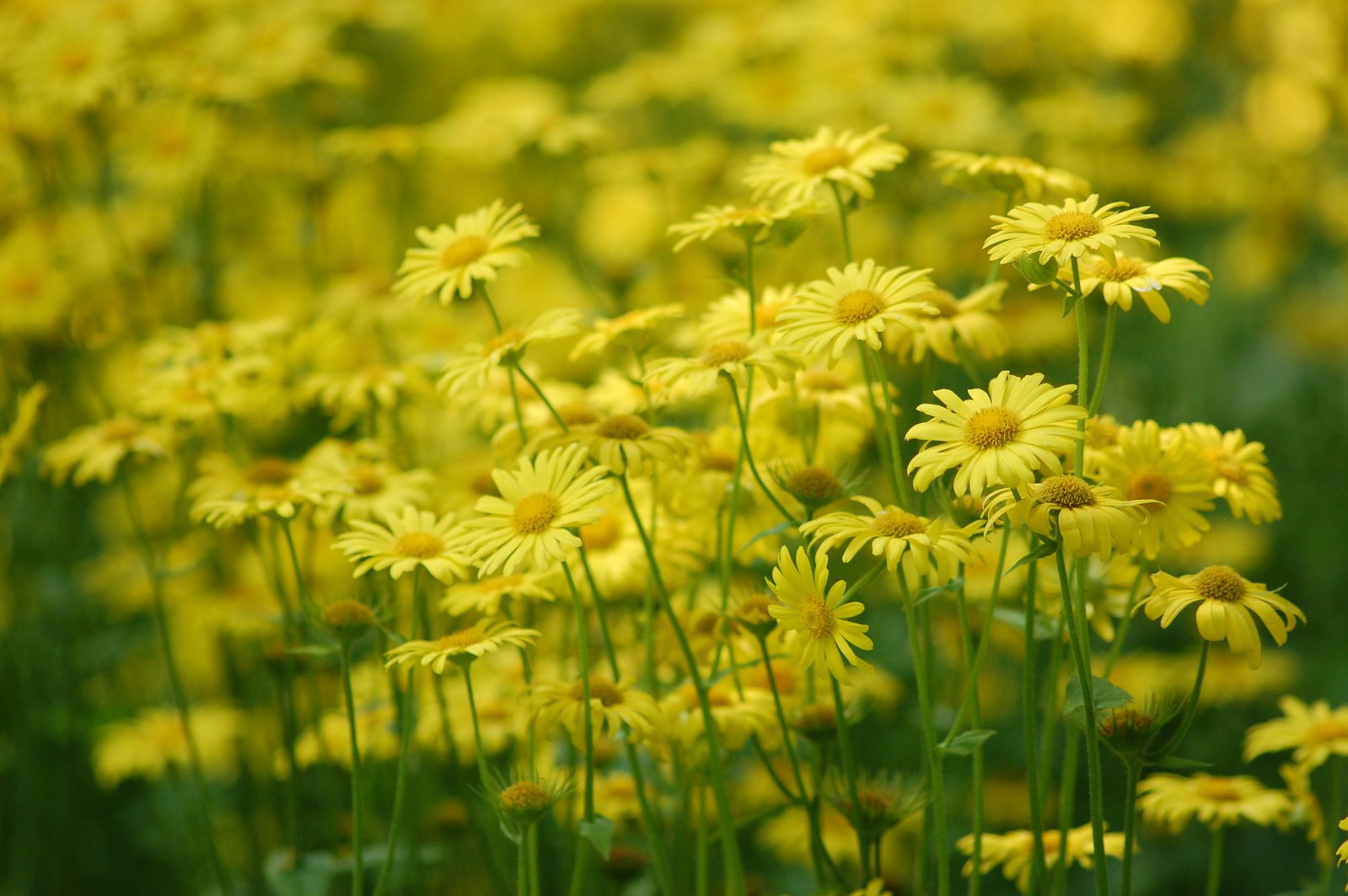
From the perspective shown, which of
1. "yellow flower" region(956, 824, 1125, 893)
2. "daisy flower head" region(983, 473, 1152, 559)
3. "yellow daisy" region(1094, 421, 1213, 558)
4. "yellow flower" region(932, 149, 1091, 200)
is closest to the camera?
"daisy flower head" region(983, 473, 1152, 559)

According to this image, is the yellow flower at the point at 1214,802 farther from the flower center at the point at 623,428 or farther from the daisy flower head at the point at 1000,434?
the flower center at the point at 623,428

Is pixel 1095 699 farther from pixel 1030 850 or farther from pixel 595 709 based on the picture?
pixel 595 709

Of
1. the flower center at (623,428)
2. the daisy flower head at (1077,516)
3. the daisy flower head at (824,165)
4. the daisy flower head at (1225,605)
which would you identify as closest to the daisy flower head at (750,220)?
the daisy flower head at (824,165)

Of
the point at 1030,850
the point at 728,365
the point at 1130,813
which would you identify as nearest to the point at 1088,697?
the point at 1130,813

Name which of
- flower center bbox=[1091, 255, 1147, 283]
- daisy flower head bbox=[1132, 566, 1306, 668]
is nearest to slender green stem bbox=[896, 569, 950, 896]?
daisy flower head bbox=[1132, 566, 1306, 668]

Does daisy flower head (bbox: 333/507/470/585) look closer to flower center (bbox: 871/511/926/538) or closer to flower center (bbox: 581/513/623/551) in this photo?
flower center (bbox: 581/513/623/551)
